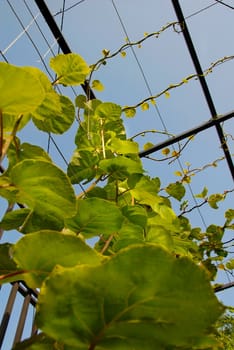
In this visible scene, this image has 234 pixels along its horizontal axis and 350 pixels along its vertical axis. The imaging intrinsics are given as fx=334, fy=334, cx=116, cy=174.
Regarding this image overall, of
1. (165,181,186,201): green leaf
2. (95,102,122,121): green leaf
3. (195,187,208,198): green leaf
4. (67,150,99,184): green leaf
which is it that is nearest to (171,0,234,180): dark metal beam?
(195,187,208,198): green leaf

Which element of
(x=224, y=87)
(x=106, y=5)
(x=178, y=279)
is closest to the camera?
(x=178, y=279)

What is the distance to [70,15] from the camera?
7.70ft

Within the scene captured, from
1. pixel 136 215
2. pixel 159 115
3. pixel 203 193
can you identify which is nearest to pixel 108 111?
pixel 136 215

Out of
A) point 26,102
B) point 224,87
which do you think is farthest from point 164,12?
point 26,102

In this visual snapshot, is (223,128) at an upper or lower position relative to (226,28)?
lower

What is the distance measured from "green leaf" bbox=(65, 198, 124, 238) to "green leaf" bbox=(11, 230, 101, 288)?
0.45ft

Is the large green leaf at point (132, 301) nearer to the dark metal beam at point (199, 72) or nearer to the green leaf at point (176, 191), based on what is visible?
the green leaf at point (176, 191)

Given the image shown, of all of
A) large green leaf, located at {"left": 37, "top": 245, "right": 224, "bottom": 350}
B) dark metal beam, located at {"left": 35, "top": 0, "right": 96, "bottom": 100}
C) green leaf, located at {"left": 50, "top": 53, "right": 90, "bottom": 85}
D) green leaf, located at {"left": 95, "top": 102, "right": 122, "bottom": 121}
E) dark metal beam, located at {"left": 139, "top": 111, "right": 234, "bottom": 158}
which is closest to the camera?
large green leaf, located at {"left": 37, "top": 245, "right": 224, "bottom": 350}

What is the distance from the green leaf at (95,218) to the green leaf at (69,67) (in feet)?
0.90

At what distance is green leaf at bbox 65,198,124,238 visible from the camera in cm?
40

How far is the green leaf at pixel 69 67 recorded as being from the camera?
22.7 inches

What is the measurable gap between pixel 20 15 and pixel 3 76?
5.45 ft

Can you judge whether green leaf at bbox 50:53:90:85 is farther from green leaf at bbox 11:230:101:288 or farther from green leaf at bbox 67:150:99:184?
green leaf at bbox 11:230:101:288

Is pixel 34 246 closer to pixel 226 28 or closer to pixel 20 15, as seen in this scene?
pixel 20 15
